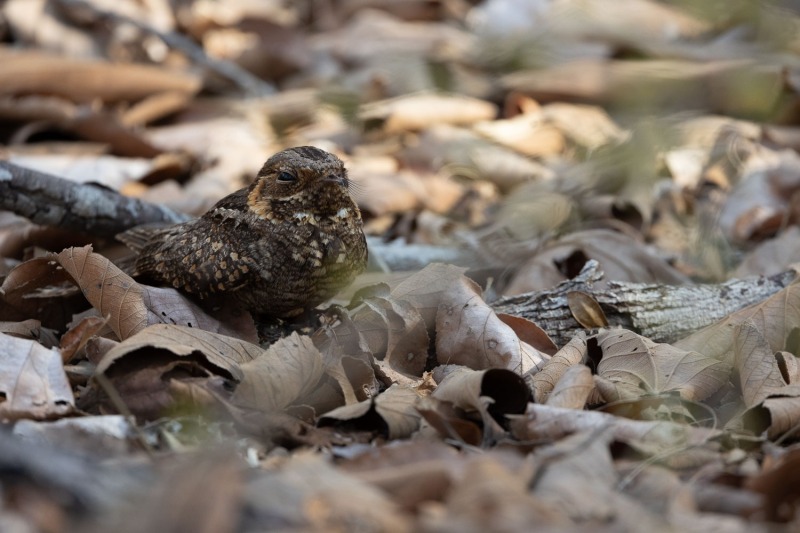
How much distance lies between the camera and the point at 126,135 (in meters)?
6.54

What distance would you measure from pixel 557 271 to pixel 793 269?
106cm

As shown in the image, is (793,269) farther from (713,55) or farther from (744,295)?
(713,55)

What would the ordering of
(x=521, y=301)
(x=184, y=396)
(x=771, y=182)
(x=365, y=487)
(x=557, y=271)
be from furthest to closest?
(x=771, y=182)
(x=557, y=271)
(x=521, y=301)
(x=184, y=396)
(x=365, y=487)

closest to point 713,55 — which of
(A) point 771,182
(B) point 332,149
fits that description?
(A) point 771,182

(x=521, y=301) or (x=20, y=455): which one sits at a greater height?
(x=20, y=455)

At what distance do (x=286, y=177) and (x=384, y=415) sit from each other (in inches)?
50.7

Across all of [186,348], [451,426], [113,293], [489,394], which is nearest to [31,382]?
[186,348]

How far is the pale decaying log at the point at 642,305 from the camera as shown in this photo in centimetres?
396

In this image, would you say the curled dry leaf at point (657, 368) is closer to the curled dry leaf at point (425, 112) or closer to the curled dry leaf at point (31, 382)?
the curled dry leaf at point (31, 382)

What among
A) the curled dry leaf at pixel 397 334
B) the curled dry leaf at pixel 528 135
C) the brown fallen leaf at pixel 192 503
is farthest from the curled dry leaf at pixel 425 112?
the brown fallen leaf at pixel 192 503

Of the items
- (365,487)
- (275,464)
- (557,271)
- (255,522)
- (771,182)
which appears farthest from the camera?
(771,182)

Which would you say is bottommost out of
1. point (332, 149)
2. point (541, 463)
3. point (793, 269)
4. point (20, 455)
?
point (332, 149)

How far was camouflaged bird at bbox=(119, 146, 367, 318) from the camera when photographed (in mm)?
3914

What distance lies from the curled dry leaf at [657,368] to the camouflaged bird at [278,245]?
1126 millimetres
